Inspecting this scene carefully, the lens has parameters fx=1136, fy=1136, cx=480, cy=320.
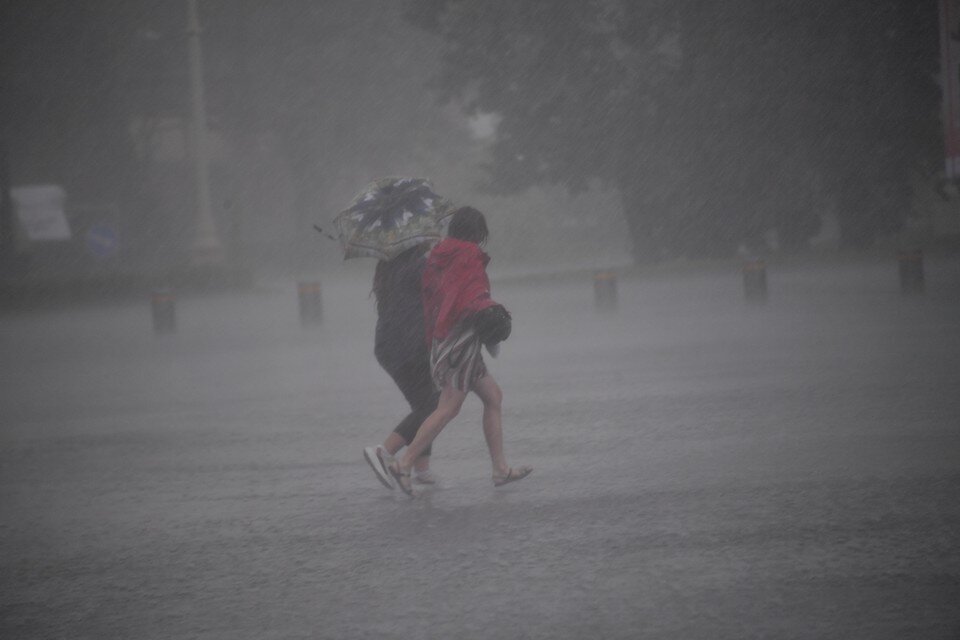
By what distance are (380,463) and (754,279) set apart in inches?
511

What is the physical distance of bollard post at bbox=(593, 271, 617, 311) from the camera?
18406 millimetres

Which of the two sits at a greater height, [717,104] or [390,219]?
[717,104]

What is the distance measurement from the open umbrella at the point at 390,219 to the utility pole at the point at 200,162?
75.3ft

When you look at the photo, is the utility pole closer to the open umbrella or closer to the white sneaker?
the open umbrella

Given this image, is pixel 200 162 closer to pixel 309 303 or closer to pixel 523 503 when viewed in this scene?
pixel 309 303

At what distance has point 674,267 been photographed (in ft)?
95.8

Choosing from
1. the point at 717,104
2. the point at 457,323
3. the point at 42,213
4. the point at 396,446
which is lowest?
the point at 396,446

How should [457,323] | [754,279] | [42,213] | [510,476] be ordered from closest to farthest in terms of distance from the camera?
[457,323], [510,476], [754,279], [42,213]

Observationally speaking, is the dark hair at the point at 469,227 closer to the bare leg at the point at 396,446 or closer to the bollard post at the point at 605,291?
the bare leg at the point at 396,446

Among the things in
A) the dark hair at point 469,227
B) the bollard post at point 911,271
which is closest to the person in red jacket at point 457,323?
the dark hair at point 469,227

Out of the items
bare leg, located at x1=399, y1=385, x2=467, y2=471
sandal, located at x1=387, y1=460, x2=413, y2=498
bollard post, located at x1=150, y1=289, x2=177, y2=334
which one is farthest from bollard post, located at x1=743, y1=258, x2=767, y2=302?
sandal, located at x1=387, y1=460, x2=413, y2=498

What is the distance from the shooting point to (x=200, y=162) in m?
28.7

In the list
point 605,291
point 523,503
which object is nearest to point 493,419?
point 523,503

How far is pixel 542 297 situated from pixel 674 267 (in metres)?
7.10
